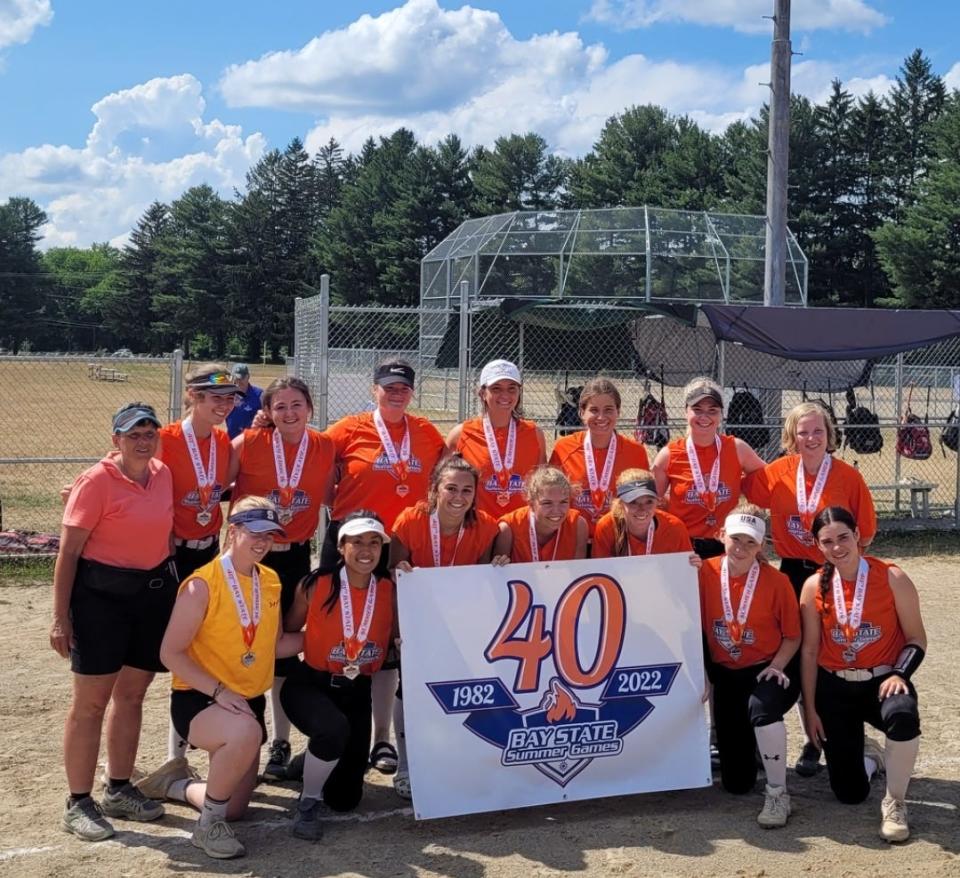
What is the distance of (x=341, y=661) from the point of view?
4.57 m

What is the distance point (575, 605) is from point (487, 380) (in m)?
1.30

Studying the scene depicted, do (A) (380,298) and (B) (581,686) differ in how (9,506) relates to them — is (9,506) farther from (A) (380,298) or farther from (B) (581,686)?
(A) (380,298)

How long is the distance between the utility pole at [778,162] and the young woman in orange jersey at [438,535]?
34.4 feet

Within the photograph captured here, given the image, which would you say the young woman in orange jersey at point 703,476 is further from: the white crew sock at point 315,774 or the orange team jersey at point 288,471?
the white crew sock at point 315,774

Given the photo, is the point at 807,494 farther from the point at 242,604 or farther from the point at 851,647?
the point at 242,604

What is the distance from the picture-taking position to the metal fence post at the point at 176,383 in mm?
10156

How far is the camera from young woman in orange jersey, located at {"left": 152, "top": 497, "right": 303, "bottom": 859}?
4238 millimetres

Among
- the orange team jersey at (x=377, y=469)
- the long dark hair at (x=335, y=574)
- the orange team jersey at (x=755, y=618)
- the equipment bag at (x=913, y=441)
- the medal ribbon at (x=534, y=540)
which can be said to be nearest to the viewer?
the long dark hair at (x=335, y=574)

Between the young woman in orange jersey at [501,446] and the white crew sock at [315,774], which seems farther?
the young woman in orange jersey at [501,446]

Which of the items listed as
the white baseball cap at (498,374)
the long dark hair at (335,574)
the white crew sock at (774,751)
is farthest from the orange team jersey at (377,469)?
the white crew sock at (774,751)

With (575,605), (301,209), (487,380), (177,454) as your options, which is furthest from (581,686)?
(301,209)

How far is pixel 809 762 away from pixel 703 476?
1489 millimetres

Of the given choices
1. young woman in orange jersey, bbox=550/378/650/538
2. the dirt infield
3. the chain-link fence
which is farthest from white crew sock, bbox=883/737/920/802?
the chain-link fence

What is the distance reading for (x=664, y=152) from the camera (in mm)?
55719
